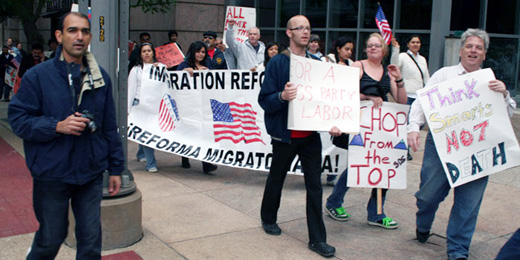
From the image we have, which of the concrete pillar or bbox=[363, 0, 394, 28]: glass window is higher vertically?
bbox=[363, 0, 394, 28]: glass window

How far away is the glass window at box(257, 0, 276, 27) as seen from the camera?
16.2 metres

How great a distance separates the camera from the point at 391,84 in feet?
17.5

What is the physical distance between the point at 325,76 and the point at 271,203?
124 cm

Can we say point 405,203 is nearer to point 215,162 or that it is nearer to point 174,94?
point 215,162

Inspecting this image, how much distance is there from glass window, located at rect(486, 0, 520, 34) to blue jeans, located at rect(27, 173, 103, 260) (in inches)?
422

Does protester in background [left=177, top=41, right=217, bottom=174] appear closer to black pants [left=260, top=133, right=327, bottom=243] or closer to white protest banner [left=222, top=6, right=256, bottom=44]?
white protest banner [left=222, top=6, right=256, bottom=44]

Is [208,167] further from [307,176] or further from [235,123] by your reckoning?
[307,176]

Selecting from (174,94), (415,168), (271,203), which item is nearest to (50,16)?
(174,94)

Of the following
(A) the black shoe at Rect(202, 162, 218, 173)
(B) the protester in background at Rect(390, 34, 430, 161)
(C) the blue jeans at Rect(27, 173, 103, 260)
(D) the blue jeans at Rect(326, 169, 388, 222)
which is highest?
(B) the protester in background at Rect(390, 34, 430, 161)

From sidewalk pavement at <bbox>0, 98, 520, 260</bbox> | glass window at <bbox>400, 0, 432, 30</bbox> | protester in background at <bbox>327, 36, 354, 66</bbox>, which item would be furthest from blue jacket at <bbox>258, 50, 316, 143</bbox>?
glass window at <bbox>400, 0, 432, 30</bbox>

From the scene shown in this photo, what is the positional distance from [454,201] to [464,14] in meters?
8.37

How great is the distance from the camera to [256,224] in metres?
5.54

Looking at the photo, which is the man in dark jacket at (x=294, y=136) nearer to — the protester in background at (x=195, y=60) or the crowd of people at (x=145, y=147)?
the crowd of people at (x=145, y=147)

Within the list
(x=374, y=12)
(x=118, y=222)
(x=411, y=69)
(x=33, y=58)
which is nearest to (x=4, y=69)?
(x=33, y=58)
